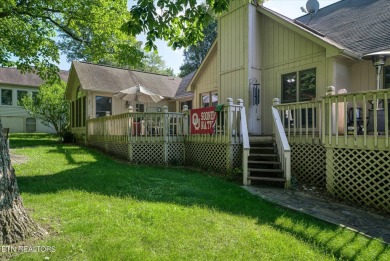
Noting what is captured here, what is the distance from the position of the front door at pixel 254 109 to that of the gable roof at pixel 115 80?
942 cm

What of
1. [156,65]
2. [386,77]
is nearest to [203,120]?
[386,77]

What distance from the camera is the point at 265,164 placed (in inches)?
289

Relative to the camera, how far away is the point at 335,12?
11.3 meters

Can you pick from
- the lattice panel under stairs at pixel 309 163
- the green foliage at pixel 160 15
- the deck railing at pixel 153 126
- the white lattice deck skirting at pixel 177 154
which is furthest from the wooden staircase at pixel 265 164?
the green foliage at pixel 160 15

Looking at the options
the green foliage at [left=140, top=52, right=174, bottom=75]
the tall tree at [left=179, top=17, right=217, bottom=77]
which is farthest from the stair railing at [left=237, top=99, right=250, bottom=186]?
the green foliage at [left=140, top=52, right=174, bottom=75]

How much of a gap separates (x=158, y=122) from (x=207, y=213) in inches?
237

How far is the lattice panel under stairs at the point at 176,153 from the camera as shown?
9.55 metres

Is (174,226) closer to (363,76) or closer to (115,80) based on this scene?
(363,76)

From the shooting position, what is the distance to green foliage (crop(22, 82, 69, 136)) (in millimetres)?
19047

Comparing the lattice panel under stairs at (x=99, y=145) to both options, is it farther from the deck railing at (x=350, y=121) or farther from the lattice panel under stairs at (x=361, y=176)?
the lattice panel under stairs at (x=361, y=176)

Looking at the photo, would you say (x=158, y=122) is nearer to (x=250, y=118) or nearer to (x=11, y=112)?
(x=250, y=118)

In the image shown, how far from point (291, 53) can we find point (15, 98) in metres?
29.2

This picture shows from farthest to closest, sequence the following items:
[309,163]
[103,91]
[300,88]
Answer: [103,91]
[300,88]
[309,163]

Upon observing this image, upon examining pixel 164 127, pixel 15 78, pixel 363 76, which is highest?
pixel 15 78
